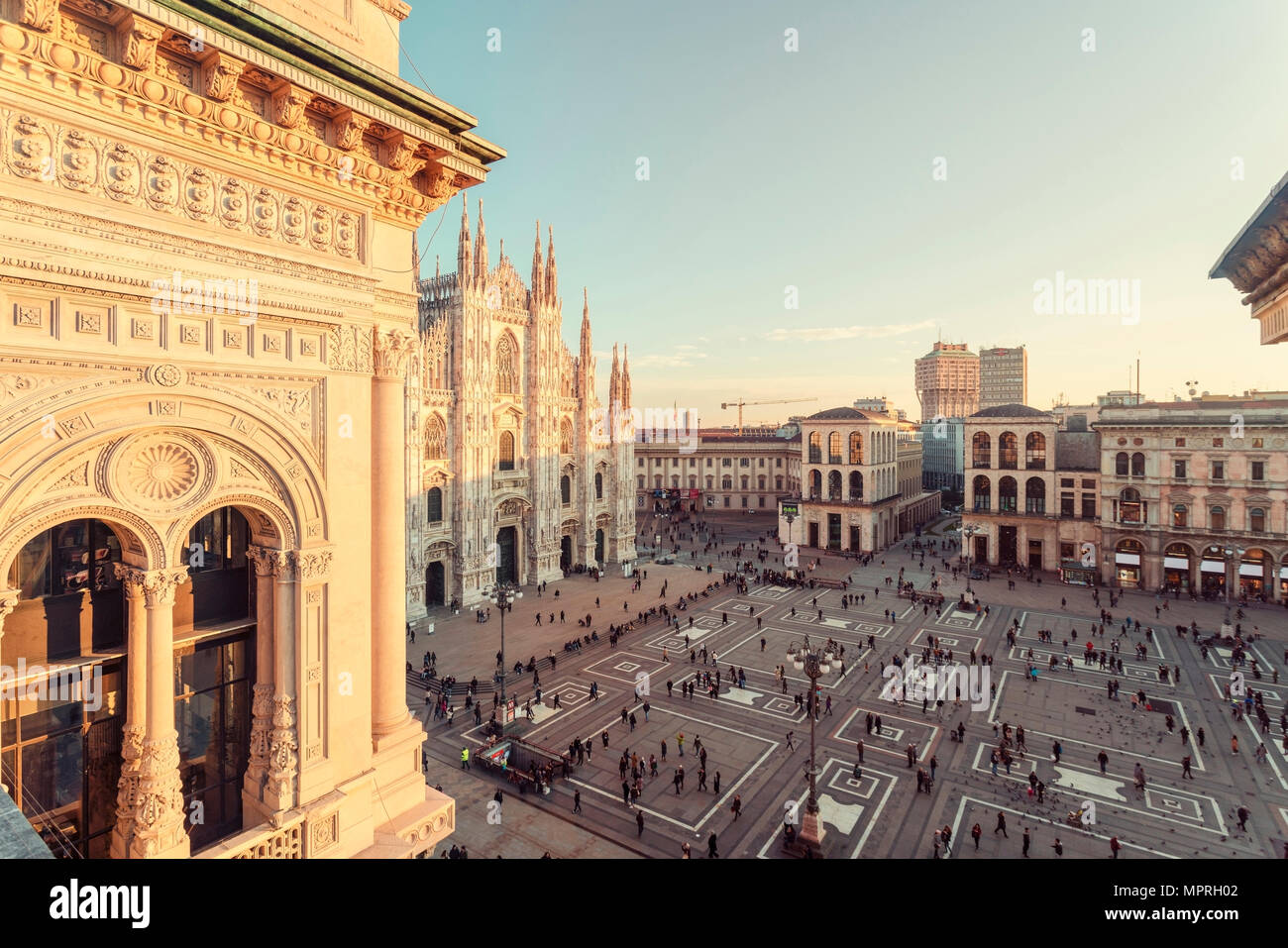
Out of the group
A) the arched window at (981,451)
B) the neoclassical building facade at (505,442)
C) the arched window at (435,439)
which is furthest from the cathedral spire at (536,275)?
the arched window at (981,451)

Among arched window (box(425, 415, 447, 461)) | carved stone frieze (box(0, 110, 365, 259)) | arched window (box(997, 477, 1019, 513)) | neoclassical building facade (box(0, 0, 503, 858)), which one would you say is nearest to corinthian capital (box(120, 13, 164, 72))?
neoclassical building facade (box(0, 0, 503, 858))

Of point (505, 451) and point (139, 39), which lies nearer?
point (139, 39)

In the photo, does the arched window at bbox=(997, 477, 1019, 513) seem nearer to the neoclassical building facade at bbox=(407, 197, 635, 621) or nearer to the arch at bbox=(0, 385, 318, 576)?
the neoclassical building facade at bbox=(407, 197, 635, 621)

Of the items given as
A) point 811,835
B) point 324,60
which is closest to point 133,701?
point 324,60

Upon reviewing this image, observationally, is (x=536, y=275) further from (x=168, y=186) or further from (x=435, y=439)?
(x=168, y=186)
